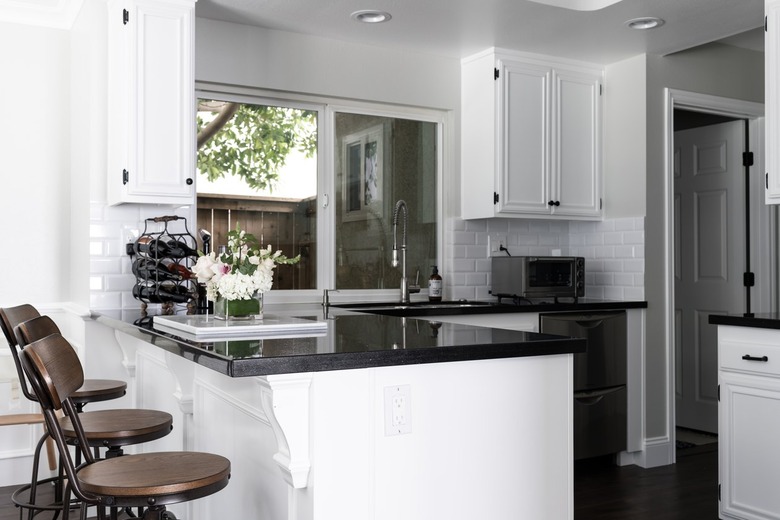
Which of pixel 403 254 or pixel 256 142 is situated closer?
pixel 256 142

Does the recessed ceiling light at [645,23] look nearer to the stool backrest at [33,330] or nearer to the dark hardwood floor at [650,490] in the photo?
the dark hardwood floor at [650,490]

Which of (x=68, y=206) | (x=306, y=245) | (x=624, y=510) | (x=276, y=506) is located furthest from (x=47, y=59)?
(x=624, y=510)

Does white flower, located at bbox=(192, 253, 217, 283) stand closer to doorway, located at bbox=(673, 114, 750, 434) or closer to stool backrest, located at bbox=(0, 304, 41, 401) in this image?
stool backrest, located at bbox=(0, 304, 41, 401)

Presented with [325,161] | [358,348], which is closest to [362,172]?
[325,161]

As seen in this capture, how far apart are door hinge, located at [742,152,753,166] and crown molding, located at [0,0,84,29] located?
4.31 m

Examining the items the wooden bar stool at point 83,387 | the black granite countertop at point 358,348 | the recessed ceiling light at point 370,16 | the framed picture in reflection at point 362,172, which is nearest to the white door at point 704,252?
the framed picture in reflection at point 362,172

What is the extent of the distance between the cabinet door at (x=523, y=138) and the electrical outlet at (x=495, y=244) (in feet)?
1.21

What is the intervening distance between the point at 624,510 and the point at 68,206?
3.41m

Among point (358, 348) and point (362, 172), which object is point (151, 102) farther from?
point (358, 348)

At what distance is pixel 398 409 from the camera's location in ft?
6.51

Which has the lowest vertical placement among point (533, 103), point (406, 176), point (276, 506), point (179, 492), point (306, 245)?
point (276, 506)

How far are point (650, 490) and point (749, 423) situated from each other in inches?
41.6

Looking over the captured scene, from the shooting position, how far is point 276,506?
7.32 feet

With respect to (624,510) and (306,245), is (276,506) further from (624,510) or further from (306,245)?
(306,245)
